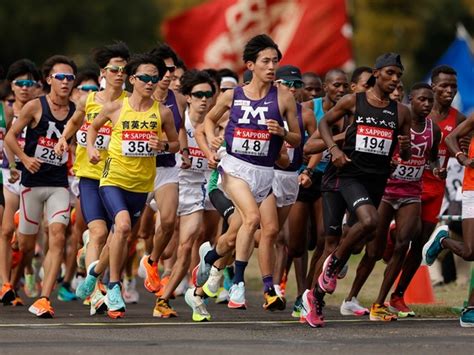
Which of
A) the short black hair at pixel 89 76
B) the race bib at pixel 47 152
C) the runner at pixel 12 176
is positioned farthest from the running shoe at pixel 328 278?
the short black hair at pixel 89 76

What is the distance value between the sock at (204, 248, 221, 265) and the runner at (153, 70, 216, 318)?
0.65m

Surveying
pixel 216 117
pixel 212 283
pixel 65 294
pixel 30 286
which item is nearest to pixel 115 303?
pixel 212 283

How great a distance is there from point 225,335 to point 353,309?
115 inches

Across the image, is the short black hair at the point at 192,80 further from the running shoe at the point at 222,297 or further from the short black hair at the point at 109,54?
the running shoe at the point at 222,297

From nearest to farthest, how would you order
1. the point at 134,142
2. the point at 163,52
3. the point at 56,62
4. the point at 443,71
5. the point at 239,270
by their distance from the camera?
the point at 239,270 < the point at 134,142 < the point at 443,71 < the point at 56,62 < the point at 163,52

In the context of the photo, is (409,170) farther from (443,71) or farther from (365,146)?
(443,71)

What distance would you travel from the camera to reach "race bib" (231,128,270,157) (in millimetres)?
14906

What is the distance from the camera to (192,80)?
672 inches

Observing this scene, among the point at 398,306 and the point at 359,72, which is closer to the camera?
the point at 398,306

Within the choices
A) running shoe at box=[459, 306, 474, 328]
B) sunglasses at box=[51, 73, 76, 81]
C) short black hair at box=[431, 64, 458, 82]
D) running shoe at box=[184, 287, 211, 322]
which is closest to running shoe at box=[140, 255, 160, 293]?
running shoe at box=[184, 287, 211, 322]

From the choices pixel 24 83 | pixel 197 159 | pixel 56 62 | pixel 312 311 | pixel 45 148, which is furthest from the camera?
pixel 24 83

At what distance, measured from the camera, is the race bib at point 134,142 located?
1540cm

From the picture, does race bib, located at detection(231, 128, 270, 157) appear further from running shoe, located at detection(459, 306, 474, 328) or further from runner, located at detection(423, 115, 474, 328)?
running shoe, located at detection(459, 306, 474, 328)

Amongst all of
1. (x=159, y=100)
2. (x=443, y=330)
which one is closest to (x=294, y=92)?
(x=159, y=100)
